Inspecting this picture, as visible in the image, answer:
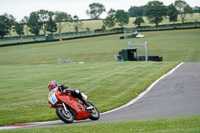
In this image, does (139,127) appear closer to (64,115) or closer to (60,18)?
(64,115)

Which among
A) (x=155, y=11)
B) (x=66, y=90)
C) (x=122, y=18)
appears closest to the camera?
(x=66, y=90)

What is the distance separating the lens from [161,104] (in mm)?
15000

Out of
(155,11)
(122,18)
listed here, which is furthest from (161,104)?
(155,11)

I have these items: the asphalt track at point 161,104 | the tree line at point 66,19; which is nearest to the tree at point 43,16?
the tree line at point 66,19

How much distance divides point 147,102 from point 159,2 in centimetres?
14719

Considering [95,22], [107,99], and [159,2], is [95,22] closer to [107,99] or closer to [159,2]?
[159,2]

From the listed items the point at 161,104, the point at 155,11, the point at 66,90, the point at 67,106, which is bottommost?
the point at 161,104

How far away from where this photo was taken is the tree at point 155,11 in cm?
15100

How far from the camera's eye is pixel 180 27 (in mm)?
114750

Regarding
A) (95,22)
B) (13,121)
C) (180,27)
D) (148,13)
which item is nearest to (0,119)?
(13,121)

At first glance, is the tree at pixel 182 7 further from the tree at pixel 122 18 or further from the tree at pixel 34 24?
the tree at pixel 34 24

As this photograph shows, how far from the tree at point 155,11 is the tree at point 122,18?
10.2 meters

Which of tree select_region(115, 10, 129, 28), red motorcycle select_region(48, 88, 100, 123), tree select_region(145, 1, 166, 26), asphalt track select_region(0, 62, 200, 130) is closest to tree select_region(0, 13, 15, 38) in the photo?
tree select_region(115, 10, 129, 28)

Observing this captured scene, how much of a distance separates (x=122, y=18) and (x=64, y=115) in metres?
143
